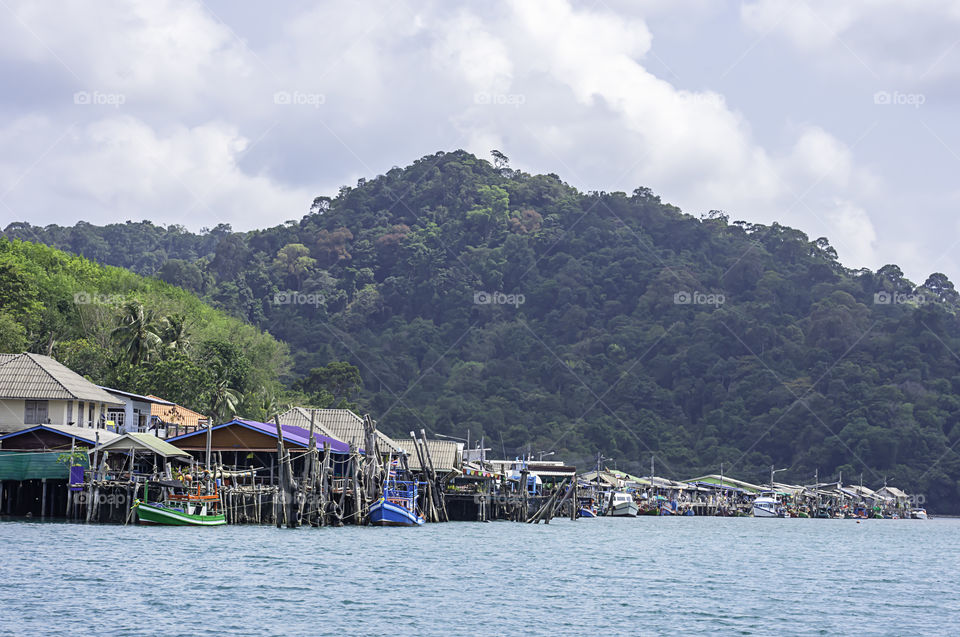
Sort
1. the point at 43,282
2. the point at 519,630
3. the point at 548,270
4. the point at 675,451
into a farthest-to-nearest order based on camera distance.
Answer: the point at 548,270, the point at 675,451, the point at 43,282, the point at 519,630

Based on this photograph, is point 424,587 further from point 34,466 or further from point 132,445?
point 34,466

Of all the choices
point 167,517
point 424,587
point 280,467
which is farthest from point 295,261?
point 424,587

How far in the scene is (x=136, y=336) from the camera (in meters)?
74.4

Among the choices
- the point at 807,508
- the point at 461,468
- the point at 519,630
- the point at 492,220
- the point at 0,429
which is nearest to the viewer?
the point at 519,630

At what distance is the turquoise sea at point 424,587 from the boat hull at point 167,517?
45.1 inches

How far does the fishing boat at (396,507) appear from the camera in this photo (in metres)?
57.3

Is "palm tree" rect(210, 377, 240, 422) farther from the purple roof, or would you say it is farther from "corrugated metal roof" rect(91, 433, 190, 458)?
"corrugated metal roof" rect(91, 433, 190, 458)

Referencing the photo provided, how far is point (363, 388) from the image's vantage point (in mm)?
148250

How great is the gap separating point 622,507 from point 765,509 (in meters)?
22.7

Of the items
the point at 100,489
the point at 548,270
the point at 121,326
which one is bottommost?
the point at 100,489

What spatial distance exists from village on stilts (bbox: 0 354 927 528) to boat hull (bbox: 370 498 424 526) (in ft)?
0.23

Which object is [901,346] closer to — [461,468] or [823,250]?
[823,250]

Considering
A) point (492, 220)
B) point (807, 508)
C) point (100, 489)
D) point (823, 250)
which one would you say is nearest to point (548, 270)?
point (492, 220)

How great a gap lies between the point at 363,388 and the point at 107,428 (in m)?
86.4
